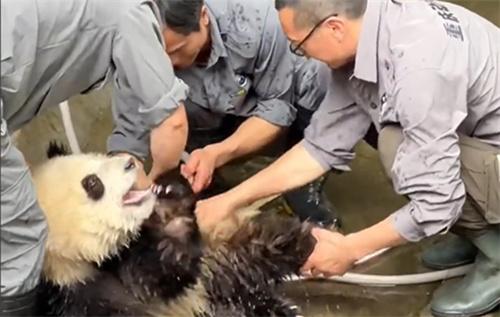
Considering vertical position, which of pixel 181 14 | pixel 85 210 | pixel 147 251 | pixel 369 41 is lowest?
pixel 147 251

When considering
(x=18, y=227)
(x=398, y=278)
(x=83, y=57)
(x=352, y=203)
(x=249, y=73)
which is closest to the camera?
(x=18, y=227)

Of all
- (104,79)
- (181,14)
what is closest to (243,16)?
(181,14)

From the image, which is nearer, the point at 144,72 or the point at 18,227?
the point at 18,227

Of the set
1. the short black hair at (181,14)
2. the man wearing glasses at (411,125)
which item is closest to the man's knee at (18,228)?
the man wearing glasses at (411,125)

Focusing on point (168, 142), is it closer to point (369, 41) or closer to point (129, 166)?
→ point (129, 166)

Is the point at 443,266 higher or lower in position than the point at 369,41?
lower

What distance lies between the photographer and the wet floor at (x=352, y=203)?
2082 millimetres

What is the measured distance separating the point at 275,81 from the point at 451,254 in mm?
496

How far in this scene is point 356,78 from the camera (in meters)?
1.93

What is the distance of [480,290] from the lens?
2006mm

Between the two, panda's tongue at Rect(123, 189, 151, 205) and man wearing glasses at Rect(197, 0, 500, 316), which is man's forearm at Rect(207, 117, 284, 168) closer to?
man wearing glasses at Rect(197, 0, 500, 316)

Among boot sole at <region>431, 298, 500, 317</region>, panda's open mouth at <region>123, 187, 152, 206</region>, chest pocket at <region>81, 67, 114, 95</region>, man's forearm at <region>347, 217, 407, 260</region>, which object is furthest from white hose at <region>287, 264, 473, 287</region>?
chest pocket at <region>81, 67, 114, 95</region>

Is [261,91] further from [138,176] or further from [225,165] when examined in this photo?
[138,176]

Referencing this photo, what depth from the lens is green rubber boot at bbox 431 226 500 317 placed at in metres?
1.99
